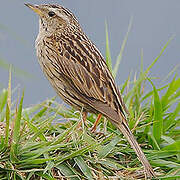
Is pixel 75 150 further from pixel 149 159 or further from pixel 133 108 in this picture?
pixel 133 108

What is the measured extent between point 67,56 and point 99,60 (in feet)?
0.87

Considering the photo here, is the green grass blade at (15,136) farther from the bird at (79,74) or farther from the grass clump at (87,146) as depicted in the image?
the bird at (79,74)

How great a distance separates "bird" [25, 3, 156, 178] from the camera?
140 inches

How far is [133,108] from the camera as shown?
426 centimetres

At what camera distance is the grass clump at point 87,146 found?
2.90 m

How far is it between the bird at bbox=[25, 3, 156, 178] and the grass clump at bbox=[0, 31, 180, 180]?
16cm

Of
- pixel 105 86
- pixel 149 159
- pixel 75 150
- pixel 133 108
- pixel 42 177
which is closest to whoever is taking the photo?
pixel 42 177

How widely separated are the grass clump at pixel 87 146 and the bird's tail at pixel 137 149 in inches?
2.1

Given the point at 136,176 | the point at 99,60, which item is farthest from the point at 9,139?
the point at 99,60

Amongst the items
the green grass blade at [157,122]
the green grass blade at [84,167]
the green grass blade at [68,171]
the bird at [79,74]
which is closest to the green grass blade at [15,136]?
the green grass blade at [68,171]

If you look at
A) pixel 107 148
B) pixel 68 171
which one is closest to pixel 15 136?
pixel 68 171

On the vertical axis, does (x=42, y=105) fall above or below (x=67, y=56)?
below

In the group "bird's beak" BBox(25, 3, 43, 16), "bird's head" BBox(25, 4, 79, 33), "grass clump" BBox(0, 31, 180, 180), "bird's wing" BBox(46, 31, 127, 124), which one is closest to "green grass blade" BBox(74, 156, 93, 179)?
"grass clump" BBox(0, 31, 180, 180)

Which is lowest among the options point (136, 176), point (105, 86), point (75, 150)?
point (136, 176)
